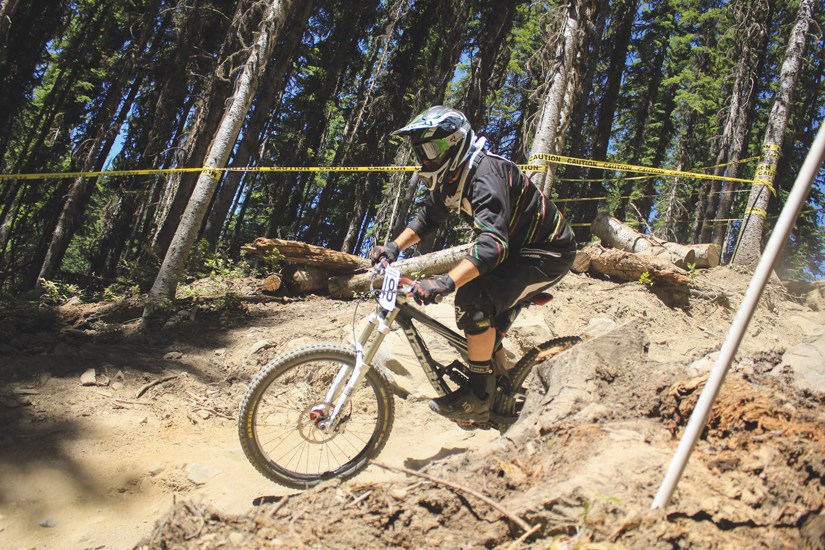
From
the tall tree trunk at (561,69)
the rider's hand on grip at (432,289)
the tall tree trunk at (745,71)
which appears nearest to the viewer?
the rider's hand on grip at (432,289)

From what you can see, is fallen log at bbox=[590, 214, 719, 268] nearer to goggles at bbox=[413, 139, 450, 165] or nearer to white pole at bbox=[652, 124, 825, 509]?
goggles at bbox=[413, 139, 450, 165]

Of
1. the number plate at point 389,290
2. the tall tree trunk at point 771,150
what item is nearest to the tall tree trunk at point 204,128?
the number plate at point 389,290

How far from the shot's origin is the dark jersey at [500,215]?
10.9 ft

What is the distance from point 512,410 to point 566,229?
1.52 meters

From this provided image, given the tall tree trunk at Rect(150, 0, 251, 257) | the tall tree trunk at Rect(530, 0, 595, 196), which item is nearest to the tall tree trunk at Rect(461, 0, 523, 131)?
the tall tree trunk at Rect(530, 0, 595, 196)

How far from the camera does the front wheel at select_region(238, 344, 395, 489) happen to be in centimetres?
334

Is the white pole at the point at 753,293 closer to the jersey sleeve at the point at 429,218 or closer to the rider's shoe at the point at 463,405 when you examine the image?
the rider's shoe at the point at 463,405

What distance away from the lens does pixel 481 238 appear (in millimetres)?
3320

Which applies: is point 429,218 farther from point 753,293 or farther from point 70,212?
point 70,212

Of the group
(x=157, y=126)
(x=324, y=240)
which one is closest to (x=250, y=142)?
(x=157, y=126)

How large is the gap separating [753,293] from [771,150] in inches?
489

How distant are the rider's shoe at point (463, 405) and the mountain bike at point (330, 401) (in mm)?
97

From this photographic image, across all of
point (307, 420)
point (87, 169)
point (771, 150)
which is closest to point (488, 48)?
point (771, 150)

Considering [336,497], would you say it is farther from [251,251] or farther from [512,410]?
[251,251]
